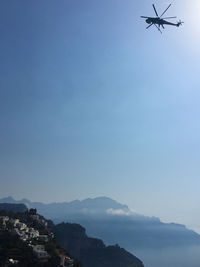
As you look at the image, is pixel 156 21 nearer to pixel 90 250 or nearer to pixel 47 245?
pixel 47 245

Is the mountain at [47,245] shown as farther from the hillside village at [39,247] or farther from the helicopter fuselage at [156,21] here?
the helicopter fuselage at [156,21]

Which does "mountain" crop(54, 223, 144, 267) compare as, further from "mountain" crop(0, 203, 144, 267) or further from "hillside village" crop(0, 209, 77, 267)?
"hillside village" crop(0, 209, 77, 267)

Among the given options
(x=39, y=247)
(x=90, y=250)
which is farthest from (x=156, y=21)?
(x=90, y=250)

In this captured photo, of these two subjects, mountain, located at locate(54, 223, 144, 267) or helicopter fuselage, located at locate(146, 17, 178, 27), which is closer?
helicopter fuselage, located at locate(146, 17, 178, 27)

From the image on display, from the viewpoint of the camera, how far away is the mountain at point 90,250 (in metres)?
138

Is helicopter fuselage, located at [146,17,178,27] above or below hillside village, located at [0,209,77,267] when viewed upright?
above

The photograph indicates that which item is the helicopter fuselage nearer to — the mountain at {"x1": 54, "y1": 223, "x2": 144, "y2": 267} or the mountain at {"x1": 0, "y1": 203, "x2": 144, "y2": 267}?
the mountain at {"x1": 0, "y1": 203, "x2": 144, "y2": 267}

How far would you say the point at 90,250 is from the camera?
477ft

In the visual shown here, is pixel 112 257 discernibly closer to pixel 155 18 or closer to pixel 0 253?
pixel 0 253

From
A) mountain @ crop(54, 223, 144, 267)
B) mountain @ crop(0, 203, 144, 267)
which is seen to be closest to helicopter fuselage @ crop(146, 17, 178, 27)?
mountain @ crop(0, 203, 144, 267)

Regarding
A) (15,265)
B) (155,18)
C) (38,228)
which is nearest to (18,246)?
(15,265)

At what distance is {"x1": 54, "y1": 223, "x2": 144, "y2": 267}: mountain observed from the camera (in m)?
138

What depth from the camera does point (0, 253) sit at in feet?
170

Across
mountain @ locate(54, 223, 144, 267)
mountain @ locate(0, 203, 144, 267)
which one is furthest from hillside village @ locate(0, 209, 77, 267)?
mountain @ locate(54, 223, 144, 267)
